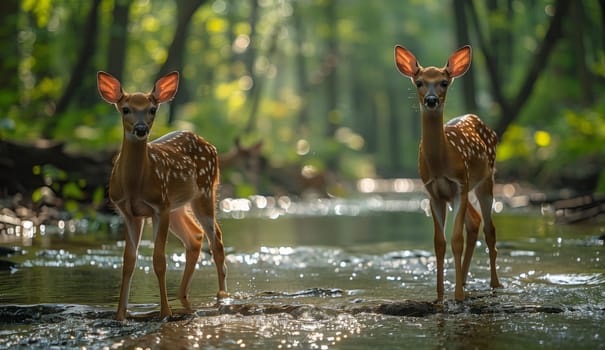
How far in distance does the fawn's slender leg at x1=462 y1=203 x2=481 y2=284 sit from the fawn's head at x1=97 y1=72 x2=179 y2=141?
336cm

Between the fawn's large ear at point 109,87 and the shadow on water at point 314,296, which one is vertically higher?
the fawn's large ear at point 109,87

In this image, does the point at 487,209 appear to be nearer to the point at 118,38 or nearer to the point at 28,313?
the point at 28,313

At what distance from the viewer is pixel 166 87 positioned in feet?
25.4

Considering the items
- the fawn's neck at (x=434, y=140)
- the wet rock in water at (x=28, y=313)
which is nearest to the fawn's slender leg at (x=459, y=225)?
the fawn's neck at (x=434, y=140)

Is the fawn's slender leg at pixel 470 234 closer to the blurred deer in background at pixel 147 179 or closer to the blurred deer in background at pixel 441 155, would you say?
the blurred deer in background at pixel 441 155

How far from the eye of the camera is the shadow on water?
631 centimetres

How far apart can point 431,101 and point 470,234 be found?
6.76 feet

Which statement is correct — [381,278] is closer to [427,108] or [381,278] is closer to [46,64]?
[427,108]

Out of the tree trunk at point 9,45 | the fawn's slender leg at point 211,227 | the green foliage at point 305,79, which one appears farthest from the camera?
the green foliage at point 305,79

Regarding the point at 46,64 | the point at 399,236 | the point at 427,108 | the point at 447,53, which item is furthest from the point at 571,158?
the point at 447,53

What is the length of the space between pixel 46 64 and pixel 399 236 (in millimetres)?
10075

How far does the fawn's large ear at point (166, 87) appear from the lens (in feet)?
25.1

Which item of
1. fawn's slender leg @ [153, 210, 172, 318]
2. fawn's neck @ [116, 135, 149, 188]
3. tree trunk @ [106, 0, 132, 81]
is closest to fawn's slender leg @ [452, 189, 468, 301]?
fawn's slender leg @ [153, 210, 172, 318]

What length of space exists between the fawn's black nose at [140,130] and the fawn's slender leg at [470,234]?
3.48 metres
